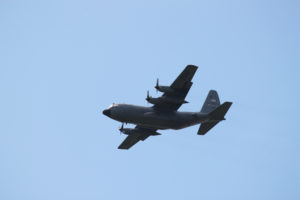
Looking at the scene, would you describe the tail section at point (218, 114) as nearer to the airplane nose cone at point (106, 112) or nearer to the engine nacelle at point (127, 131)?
the engine nacelle at point (127, 131)

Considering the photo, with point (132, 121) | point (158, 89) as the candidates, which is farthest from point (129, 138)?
point (158, 89)

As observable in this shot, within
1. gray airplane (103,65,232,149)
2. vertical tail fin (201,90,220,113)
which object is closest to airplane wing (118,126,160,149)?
gray airplane (103,65,232,149)

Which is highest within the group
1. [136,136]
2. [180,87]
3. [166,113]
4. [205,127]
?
[180,87]

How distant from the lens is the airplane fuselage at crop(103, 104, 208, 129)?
4188cm

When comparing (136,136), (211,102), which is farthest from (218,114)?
(136,136)

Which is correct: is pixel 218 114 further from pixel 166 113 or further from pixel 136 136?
pixel 136 136

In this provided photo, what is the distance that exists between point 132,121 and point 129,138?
5591mm

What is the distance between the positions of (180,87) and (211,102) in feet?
19.5

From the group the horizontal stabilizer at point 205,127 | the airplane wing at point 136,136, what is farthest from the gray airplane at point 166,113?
the airplane wing at point 136,136

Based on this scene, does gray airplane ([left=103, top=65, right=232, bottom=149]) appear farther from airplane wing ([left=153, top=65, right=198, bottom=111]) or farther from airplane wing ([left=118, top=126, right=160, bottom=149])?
airplane wing ([left=118, top=126, right=160, bottom=149])

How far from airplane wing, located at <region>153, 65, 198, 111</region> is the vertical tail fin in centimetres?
375

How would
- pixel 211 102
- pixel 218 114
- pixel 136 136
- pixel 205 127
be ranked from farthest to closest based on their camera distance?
pixel 136 136
pixel 211 102
pixel 205 127
pixel 218 114

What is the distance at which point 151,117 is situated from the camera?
41.9 m

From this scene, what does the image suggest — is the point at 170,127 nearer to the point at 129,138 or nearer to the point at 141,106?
the point at 141,106
